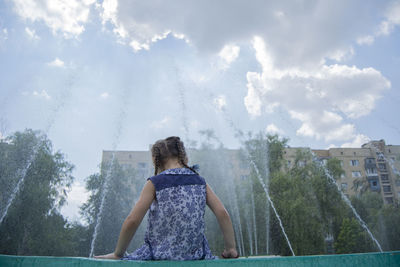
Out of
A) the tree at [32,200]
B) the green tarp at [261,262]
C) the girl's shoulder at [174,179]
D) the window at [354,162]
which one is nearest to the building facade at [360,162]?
the window at [354,162]

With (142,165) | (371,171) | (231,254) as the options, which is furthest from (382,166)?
(231,254)

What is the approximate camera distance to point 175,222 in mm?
1989

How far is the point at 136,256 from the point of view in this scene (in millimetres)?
1877

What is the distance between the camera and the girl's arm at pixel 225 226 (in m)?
1.86

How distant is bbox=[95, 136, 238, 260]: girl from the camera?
1.88 metres

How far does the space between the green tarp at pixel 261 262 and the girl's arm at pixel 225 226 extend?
48cm

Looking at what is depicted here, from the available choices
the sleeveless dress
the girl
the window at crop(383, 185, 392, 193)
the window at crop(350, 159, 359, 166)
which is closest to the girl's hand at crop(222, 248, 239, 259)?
the girl

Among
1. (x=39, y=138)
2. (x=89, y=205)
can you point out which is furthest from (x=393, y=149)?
(x=39, y=138)

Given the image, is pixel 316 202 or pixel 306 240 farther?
pixel 316 202

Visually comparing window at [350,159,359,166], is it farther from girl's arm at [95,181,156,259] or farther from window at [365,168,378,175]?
girl's arm at [95,181,156,259]

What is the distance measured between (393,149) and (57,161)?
54483mm

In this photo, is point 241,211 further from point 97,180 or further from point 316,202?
point 97,180

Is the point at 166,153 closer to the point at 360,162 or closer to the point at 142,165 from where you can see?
the point at 142,165

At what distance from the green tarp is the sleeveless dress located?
532mm
